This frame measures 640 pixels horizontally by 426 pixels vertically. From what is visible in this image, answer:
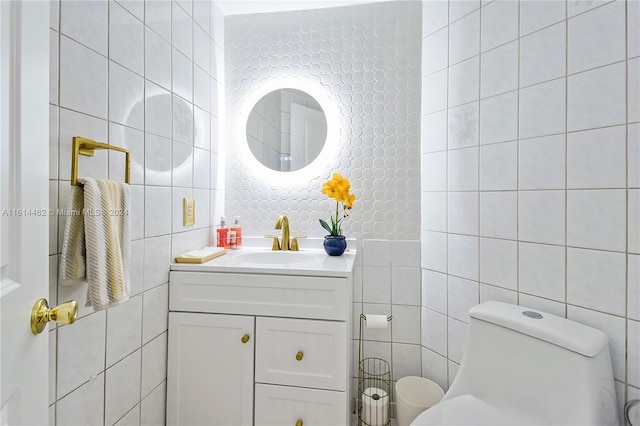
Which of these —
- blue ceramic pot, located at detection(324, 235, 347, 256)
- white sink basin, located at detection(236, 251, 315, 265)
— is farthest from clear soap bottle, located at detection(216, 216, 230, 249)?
blue ceramic pot, located at detection(324, 235, 347, 256)

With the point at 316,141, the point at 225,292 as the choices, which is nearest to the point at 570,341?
the point at 225,292

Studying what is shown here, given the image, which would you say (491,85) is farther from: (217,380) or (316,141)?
(217,380)

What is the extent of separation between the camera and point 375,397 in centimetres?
149

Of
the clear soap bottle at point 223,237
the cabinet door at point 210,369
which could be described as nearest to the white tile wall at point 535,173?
the cabinet door at point 210,369

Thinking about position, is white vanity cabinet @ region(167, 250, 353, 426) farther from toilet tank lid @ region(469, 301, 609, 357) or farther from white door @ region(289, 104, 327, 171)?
white door @ region(289, 104, 327, 171)

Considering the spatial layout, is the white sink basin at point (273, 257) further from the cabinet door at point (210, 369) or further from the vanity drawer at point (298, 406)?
the vanity drawer at point (298, 406)

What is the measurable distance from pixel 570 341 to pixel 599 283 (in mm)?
242

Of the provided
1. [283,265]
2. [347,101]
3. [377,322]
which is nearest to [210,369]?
[283,265]

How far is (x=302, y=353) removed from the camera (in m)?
1.19

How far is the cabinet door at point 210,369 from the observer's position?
123 centimetres

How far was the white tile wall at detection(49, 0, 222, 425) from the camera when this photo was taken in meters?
0.83

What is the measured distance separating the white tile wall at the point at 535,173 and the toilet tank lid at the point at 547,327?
70mm

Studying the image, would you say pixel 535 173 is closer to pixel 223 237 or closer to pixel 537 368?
pixel 537 368

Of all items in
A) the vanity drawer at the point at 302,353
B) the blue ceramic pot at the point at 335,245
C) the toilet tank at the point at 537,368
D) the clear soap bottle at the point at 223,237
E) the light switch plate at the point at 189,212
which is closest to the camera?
the toilet tank at the point at 537,368
